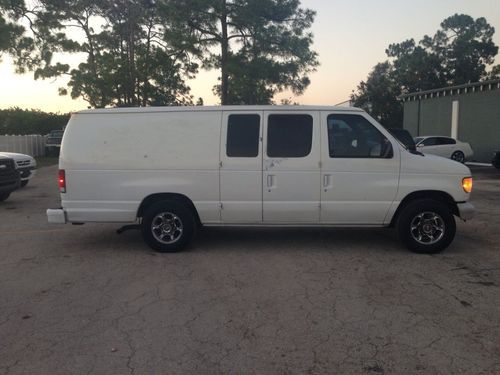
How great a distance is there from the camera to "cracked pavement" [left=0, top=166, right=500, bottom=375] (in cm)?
368

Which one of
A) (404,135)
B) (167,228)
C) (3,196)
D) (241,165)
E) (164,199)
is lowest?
(3,196)

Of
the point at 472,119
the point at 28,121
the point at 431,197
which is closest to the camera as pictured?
the point at 431,197

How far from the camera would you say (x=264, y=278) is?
18.6ft

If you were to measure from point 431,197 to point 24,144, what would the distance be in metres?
26.3

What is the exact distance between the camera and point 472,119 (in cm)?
2695

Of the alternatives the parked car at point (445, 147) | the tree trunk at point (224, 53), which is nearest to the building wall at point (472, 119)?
the parked car at point (445, 147)

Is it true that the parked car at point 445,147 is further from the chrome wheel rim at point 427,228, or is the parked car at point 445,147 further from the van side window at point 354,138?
the van side window at point 354,138

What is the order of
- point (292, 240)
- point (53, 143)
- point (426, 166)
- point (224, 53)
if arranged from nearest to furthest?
point (426, 166) < point (292, 240) < point (224, 53) < point (53, 143)

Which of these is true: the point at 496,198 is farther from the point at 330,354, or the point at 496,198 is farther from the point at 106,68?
the point at 106,68

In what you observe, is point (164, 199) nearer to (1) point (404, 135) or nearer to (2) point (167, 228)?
(2) point (167, 228)

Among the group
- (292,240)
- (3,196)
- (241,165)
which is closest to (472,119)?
(292,240)

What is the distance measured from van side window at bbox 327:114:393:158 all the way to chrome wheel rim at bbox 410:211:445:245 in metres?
0.94

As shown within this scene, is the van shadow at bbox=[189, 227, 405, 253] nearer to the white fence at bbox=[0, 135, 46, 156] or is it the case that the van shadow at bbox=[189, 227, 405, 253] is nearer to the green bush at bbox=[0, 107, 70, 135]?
the white fence at bbox=[0, 135, 46, 156]

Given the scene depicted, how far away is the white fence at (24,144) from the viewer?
84.0 feet
